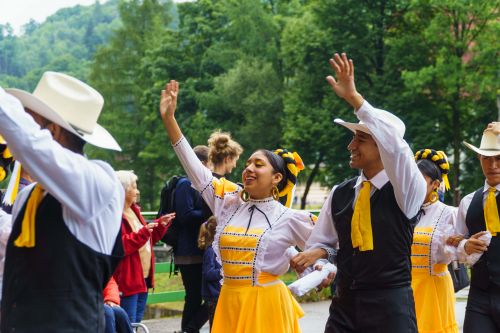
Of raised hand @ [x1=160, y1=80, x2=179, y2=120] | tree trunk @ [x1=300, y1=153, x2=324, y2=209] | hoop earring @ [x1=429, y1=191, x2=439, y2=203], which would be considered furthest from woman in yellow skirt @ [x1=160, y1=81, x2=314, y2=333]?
tree trunk @ [x1=300, y1=153, x2=324, y2=209]

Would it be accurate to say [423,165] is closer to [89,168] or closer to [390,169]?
[390,169]

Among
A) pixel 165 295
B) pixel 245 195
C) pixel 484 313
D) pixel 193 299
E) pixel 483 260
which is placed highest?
pixel 245 195

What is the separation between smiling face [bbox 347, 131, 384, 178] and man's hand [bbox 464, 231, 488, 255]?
140cm

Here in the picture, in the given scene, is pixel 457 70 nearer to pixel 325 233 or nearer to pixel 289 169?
pixel 289 169

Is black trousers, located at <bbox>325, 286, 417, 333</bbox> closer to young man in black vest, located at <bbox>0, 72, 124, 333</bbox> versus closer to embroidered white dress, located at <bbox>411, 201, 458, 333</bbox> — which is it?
embroidered white dress, located at <bbox>411, 201, 458, 333</bbox>

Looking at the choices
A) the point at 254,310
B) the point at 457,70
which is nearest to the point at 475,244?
the point at 254,310

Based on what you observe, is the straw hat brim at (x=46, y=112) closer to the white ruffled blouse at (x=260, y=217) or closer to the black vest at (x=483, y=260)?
the white ruffled blouse at (x=260, y=217)

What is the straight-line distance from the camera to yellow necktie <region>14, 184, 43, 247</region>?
372 centimetres

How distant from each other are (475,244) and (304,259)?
174cm

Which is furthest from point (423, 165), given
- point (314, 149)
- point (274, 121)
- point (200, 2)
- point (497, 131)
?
point (200, 2)

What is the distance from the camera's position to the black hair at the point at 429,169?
25.5 feet

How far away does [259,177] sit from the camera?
6.63 metres

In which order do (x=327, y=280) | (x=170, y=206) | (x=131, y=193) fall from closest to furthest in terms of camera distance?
(x=327, y=280) → (x=131, y=193) → (x=170, y=206)

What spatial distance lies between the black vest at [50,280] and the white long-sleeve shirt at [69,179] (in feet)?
0.18
